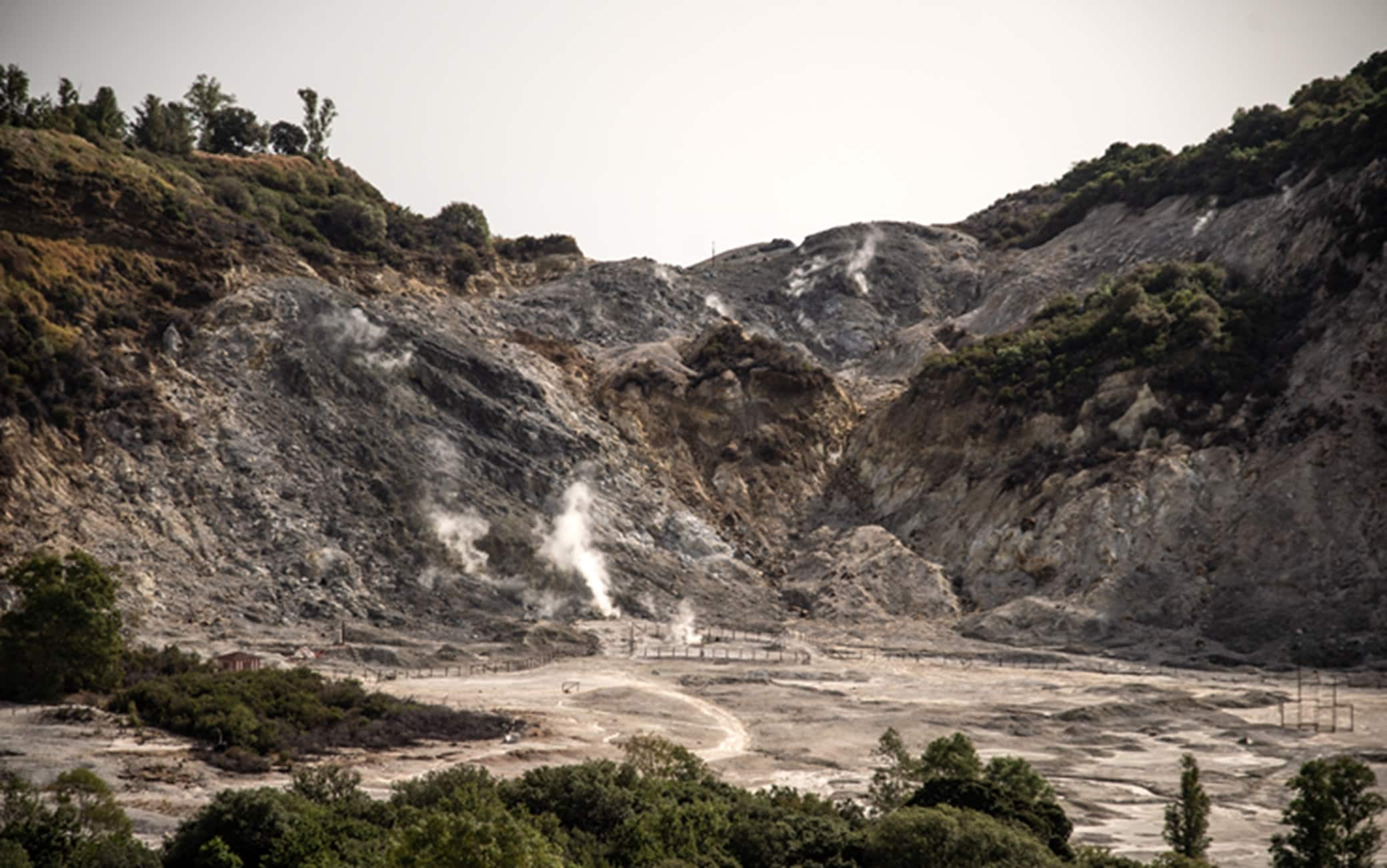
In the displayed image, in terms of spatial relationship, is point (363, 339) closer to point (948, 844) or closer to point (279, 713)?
point (279, 713)

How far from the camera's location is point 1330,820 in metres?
33.1

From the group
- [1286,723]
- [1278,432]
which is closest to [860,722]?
[1286,723]

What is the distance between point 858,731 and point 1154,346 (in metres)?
45.6

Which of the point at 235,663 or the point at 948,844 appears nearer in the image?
the point at 948,844

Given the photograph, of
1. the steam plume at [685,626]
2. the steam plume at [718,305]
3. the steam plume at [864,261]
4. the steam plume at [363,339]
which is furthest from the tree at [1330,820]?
the steam plume at [864,261]

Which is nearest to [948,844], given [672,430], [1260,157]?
[672,430]

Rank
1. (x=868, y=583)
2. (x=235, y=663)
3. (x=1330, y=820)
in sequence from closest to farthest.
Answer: (x=1330, y=820), (x=235, y=663), (x=868, y=583)

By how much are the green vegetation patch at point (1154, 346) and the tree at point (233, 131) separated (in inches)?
2810

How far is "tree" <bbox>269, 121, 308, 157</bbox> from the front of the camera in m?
128

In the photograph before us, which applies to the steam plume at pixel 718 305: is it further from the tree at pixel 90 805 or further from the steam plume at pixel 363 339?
the tree at pixel 90 805

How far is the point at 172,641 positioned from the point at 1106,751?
42.5 metres

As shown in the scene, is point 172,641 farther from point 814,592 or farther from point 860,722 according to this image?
point 814,592

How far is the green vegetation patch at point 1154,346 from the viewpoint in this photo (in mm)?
84250

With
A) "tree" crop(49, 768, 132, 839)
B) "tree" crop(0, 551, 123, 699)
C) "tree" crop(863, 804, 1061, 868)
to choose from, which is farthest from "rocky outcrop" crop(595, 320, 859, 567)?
"tree" crop(49, 768, 132, 839)
